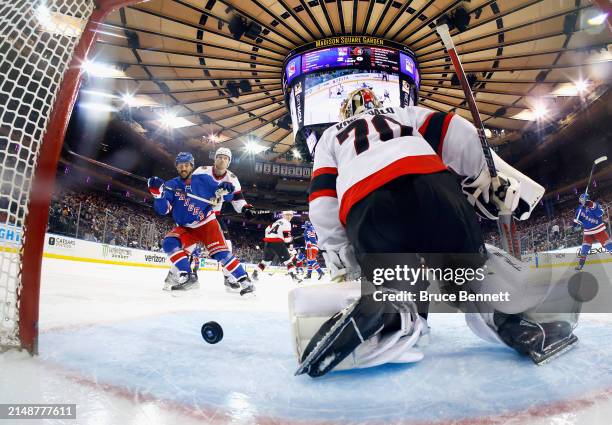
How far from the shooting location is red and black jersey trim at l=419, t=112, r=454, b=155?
1.46 meters

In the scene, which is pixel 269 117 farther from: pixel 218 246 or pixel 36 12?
pixel 36 12

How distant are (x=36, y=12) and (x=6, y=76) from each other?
0.32 metres

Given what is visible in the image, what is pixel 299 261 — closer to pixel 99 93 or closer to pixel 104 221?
pixel 104 221

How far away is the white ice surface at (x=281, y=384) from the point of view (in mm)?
703

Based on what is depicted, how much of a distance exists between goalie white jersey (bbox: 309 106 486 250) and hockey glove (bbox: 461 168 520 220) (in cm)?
4

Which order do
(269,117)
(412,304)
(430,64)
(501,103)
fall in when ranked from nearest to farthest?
(412,304)
(430,64)
(501,103)
(269,117)

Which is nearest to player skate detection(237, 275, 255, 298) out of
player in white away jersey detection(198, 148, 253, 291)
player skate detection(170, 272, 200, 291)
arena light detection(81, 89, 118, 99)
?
player in white away jersey detection(198, 148, 253, 291)

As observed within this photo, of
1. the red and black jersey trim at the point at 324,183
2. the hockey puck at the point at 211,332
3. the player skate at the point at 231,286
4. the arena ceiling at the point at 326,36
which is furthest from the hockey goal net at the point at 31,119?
the arena ceiling at the point at 326,36

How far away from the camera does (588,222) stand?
697cm

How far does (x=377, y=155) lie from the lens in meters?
1.25

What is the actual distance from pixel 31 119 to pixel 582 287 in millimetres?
1890

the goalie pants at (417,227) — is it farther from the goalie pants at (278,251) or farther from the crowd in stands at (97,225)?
the goalie pants at (278,251)

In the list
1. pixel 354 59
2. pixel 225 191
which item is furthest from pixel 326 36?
pixel 225 191

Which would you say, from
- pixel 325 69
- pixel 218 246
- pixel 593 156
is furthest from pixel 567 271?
pixel 593 156
